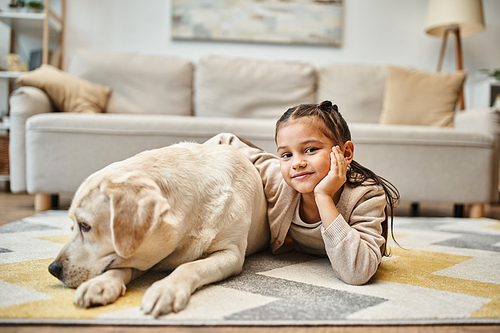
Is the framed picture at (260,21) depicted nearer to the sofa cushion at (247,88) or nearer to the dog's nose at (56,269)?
the sofa cushion at (247,88)

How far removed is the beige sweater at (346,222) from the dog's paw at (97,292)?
53 cm

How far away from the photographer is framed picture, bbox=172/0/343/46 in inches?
158

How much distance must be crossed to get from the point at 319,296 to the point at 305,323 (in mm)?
183

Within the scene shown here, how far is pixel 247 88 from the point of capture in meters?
3.29

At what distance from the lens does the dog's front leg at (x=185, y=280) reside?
0.79 meters

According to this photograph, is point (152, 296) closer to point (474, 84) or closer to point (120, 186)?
Answer: point (120, 186)

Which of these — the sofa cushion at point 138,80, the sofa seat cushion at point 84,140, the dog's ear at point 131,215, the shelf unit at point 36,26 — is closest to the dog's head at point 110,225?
the dog's ear at point 131,215

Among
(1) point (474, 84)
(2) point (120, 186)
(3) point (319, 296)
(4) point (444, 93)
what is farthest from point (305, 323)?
(1) point (474, 84)

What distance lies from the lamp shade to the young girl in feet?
10.2

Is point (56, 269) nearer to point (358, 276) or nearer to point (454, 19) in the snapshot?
point (358, 276)

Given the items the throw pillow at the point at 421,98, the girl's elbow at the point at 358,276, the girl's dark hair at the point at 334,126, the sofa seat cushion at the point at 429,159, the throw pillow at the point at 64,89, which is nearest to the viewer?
the girl's elbow at the point at 358,276

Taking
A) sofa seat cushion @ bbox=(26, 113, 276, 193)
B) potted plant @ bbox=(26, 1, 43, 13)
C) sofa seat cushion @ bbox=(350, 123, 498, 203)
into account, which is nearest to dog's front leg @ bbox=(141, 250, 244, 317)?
sofa seat cushion @ bbox=(26, 113, 276, 193)

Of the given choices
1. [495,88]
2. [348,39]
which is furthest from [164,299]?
[495,88]

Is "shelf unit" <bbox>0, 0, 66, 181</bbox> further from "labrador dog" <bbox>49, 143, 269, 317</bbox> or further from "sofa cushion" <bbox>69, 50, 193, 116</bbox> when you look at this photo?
"labrador dog" <bbox>49, 143, 269, 317</bbox>
